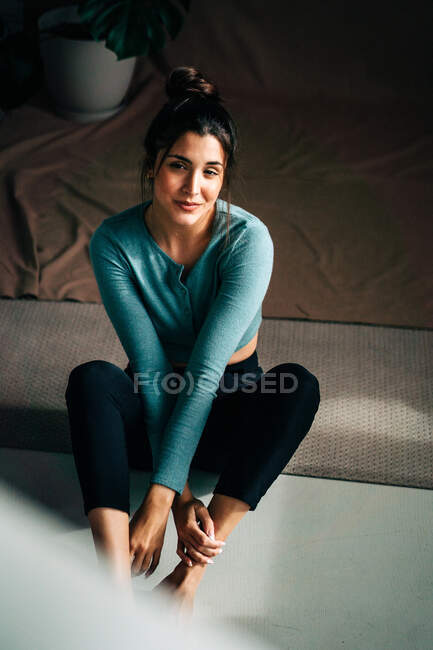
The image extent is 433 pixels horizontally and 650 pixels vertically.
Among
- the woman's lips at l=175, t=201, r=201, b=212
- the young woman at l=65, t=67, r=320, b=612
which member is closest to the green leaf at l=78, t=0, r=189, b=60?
the young woman at l=65, t=67, r=320, b=612

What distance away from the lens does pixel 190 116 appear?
950 millimetres

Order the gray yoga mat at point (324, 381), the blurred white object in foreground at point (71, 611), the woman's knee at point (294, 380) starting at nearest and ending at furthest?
the blurred white object in foreground at point (71, 611)
the woman's knee at point (294, 380)
the gray yoga mat at point (324, 381)

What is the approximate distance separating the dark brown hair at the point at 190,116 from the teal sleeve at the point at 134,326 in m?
0.16

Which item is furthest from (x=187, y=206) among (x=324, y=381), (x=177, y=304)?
(x=324, y=381)

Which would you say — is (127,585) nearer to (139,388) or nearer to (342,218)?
(139,388)

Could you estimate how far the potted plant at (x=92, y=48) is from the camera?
1806 millimetres

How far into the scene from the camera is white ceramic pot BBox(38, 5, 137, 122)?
6.88 feet

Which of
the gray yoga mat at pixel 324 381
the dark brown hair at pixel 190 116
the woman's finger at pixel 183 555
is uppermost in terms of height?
the dark brown hair at pixel 190 116

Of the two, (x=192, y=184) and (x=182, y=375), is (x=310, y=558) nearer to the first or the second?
(x=182, y=375)

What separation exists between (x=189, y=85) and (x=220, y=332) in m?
0.37

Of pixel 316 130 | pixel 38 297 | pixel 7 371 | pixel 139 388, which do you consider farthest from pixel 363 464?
pixel 316 130

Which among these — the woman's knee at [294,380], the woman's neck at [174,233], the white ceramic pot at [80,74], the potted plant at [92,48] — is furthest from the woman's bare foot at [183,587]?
the white ceramic pot at [80,74]

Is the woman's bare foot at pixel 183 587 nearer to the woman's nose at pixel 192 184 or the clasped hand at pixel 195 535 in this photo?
the clasped hand at pixel 195 535

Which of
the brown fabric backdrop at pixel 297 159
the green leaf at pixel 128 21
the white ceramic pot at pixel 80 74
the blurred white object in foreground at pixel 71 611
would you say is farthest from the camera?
the white ceramic pot at pixel 80 74
